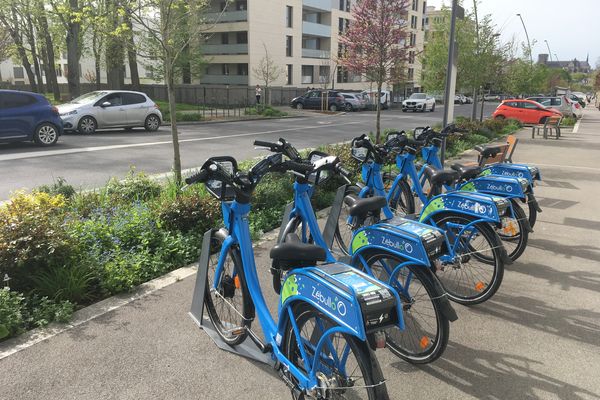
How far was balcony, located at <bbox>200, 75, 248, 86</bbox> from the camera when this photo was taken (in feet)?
139

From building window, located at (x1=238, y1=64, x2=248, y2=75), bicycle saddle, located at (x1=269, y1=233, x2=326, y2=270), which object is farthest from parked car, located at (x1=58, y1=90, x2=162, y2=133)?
building window, located at (x1=238, y1=64, x2=248, y2=75)

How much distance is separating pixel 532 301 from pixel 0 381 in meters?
3.98

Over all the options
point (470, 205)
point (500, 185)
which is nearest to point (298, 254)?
point (470, 205)

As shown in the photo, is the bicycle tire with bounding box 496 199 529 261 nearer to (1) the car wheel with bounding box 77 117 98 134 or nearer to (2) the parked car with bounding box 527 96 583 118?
(1) the car wheel with bounding box 77 117 98 134

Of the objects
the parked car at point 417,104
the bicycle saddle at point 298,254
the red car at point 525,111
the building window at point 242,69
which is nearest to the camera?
the bicycle saddle at point 298,254

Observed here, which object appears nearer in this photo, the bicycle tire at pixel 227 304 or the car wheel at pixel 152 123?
the bicycle tire at pixel 227 304

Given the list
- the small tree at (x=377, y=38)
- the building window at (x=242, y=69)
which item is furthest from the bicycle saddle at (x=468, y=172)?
the building window at (x=242, y=69)

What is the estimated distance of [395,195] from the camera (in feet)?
17.7

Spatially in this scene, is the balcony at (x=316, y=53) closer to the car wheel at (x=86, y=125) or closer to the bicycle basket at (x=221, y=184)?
the car wheel at (x=86, y=125)

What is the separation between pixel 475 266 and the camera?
4.18 m

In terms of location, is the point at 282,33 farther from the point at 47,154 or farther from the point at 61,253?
the point at 61,253

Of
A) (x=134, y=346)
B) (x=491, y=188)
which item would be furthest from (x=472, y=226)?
(x=134, y=346)

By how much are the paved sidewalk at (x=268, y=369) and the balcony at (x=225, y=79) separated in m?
40.0

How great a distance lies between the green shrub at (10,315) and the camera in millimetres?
3229
